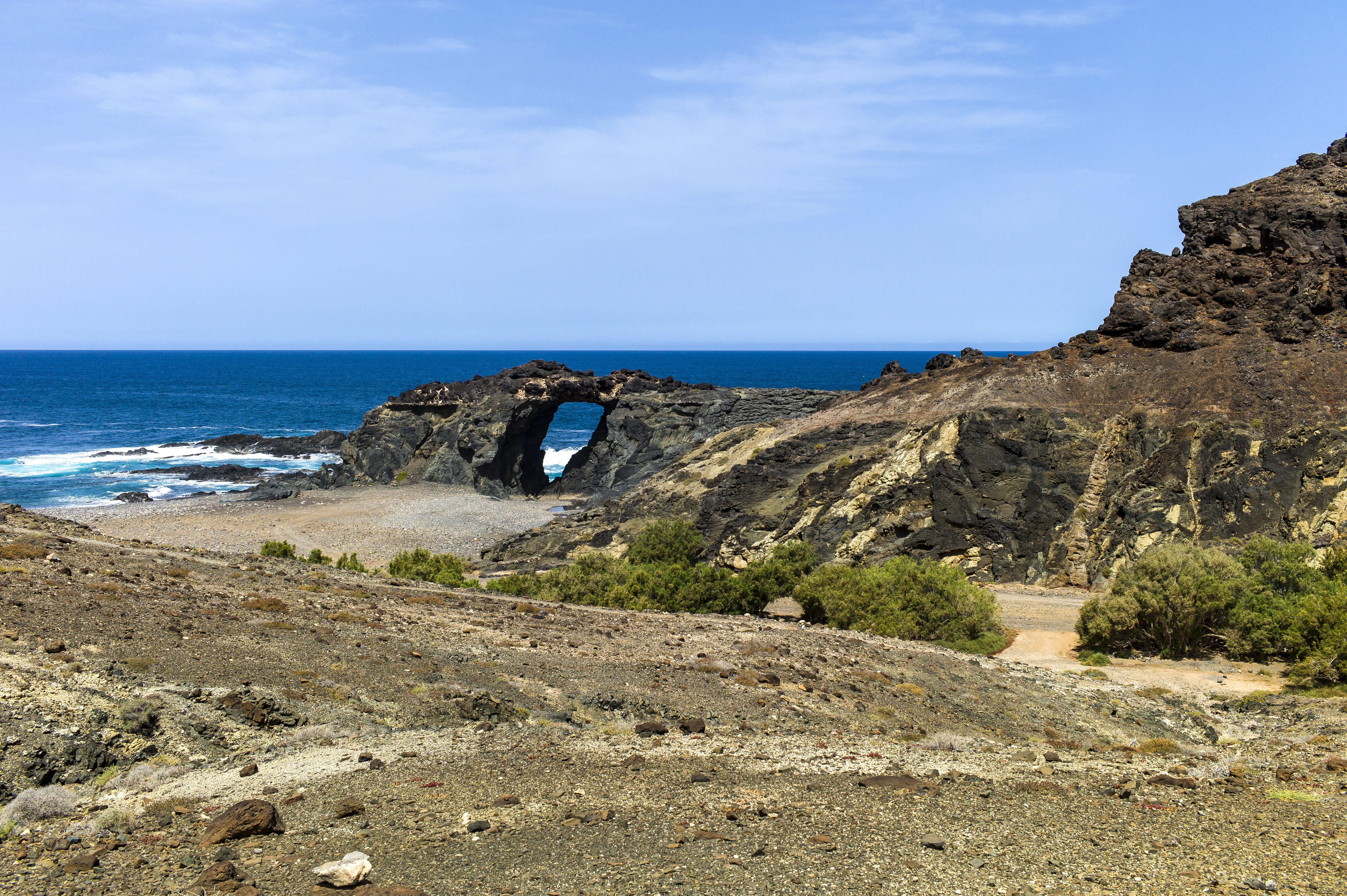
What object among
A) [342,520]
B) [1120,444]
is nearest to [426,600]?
[1120,444]

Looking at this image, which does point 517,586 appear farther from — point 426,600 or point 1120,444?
point 1120,444

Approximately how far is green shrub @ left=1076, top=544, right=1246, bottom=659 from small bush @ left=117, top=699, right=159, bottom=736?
64.4 ft

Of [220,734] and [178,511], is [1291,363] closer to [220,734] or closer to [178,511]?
[220,734]

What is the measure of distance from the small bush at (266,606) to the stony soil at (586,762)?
99 millimetres

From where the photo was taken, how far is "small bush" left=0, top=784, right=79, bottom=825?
826cm

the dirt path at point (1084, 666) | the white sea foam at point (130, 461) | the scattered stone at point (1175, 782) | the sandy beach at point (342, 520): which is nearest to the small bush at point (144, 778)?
the scattered stone at point (1175, 782)

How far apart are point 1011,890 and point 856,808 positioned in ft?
6.82

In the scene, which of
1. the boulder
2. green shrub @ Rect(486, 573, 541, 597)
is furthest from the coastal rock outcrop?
the boulder

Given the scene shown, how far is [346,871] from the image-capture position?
24.6ft

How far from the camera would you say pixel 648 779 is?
10.3 metres

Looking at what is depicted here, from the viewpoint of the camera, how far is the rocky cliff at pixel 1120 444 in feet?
93.0

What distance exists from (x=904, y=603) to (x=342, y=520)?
3124cm

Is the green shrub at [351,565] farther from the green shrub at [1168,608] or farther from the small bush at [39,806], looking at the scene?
the green shrub at [1168,608]

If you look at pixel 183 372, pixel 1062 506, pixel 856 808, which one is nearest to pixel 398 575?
pixel 856 808
